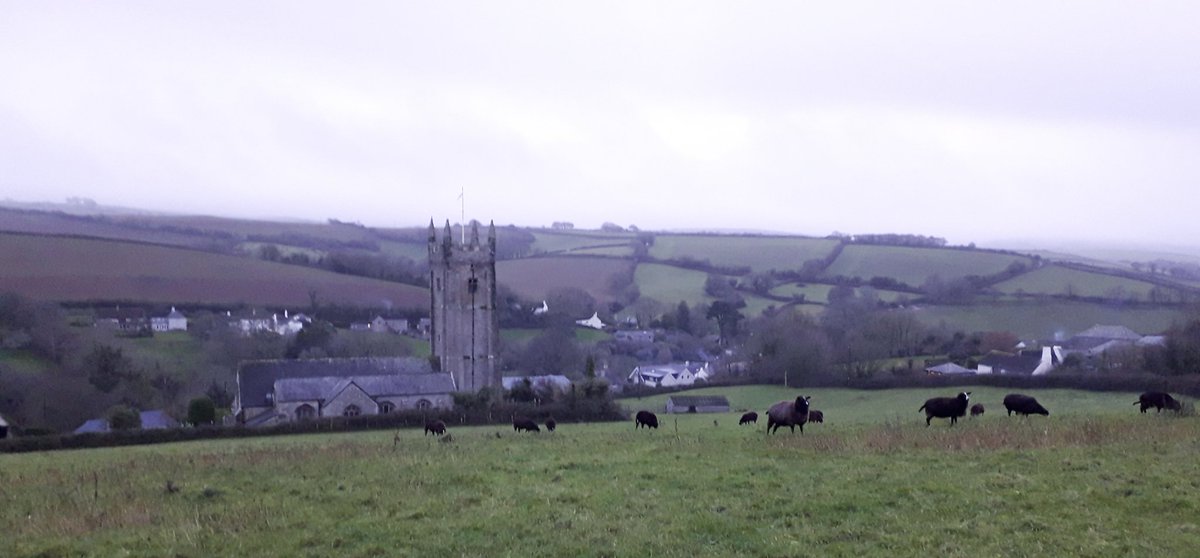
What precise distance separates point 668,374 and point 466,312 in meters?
26.1

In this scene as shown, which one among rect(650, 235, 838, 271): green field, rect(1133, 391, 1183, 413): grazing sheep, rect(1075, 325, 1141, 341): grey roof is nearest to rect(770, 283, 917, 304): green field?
rect(650, 235, 838, 271): green field

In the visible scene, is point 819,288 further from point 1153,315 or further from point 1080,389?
point 1080,389

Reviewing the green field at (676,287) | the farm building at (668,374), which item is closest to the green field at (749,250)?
the green field at (676,287)

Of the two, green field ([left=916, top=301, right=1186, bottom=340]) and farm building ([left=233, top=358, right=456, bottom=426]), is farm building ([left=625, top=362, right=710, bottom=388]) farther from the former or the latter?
farm building ([left=233, top=358, right=456, bottom=426])

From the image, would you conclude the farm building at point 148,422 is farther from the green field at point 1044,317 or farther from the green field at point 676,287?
the green field at point 676,287

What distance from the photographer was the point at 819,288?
419 feet

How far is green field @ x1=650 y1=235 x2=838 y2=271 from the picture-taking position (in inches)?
5817

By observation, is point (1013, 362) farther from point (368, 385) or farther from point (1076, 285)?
point (368, 385)

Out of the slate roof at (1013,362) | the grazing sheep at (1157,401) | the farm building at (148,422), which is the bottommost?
the farm building at (148,422)

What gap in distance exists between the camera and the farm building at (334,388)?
6825 cm

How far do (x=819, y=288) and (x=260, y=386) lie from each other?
7704cm

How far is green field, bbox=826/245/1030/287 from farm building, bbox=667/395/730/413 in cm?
6356

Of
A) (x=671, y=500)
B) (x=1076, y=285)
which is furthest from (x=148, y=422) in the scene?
(x=1076, y=285)

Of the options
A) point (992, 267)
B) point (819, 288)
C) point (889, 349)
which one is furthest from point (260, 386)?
point (992, 267)
